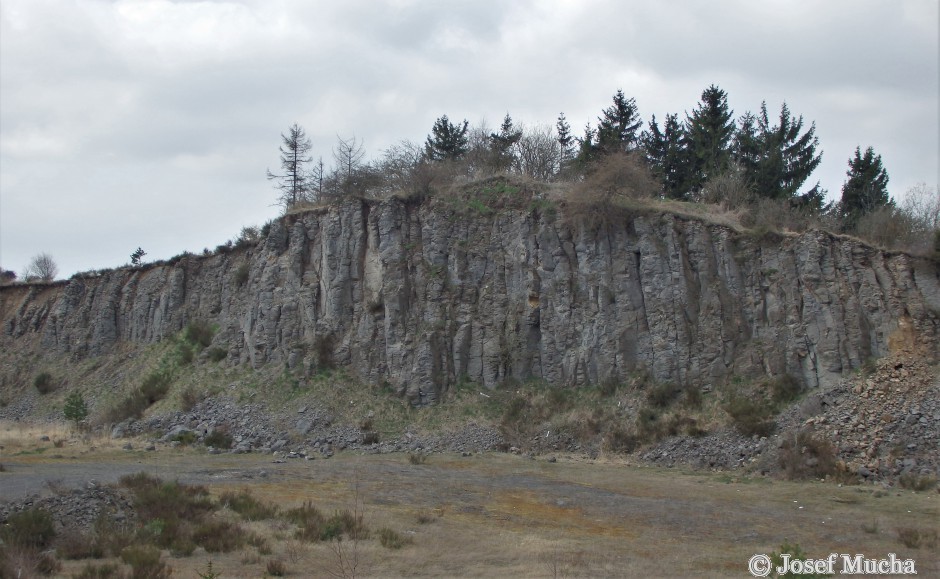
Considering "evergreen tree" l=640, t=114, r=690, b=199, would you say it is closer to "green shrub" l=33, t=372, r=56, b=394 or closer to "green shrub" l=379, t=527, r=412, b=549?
"green shrub" l=379, t=527, r=412, b=549

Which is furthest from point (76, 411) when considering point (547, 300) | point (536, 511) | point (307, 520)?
point (536, 511)

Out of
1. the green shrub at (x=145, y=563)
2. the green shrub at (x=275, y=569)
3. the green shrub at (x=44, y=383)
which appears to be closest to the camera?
the green shrub at (x=145, y=563)

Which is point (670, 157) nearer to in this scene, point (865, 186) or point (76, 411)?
point (865, 186)

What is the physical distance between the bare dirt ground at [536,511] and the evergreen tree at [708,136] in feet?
71.4

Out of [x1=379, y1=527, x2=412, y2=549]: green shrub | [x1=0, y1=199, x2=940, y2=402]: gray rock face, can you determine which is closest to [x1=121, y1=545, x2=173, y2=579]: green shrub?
[x1=379, y1=527, x2=412, y2=549]: green shrub

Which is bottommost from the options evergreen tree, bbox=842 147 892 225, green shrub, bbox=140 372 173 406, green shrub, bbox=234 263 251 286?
green shrub, bbox=140 372 173 406

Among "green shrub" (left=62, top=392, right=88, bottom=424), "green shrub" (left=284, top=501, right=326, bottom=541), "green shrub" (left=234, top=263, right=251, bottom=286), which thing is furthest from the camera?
"green shrub" (left=234, top=263, right=251, bottom=286)

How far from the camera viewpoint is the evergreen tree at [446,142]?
54312 mm

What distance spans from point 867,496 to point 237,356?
3160 centimetres

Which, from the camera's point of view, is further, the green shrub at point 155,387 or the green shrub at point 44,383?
the green shrub at point 44,383

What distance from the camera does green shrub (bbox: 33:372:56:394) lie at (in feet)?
155

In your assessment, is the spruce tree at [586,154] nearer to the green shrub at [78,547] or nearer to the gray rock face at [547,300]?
the gray rock face at [547,300]

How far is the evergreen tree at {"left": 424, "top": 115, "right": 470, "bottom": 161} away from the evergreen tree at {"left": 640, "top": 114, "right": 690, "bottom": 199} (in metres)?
14.0

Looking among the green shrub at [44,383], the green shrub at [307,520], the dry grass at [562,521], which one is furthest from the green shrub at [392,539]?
the green shrub at [44,383]
